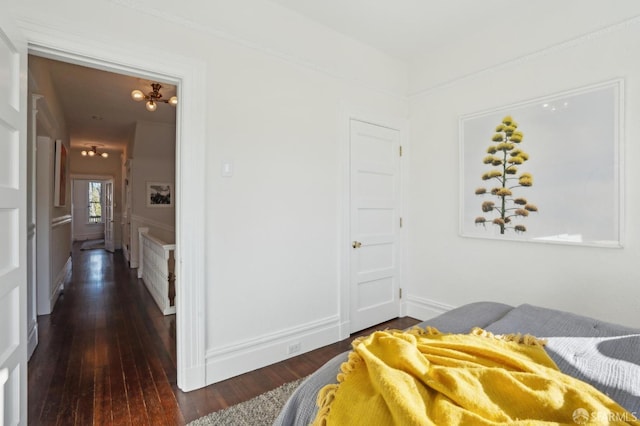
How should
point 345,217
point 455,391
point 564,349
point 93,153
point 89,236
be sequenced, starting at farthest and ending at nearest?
point 89,236 < point 93,153 < point 345,217 < point 564,349 < point 455,391

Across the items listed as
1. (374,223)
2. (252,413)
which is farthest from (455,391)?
(374,223)

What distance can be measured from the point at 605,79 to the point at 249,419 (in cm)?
319

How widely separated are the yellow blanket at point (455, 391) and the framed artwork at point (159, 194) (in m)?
6.21

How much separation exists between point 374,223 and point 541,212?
1392 millimetres

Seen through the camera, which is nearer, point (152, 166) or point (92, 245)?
point (152, 166)

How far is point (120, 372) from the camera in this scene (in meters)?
2.34

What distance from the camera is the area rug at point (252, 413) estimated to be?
70.5 inches

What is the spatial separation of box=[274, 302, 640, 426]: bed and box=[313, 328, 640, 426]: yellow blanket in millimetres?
124

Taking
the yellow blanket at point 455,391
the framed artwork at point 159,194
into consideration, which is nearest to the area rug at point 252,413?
the yellow blanket at point 455,391

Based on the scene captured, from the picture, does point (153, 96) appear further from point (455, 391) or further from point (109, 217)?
point (109, 217)

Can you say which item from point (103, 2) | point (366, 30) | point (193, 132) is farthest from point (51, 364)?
point (366, 30)

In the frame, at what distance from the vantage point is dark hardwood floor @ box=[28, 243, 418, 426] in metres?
1.90

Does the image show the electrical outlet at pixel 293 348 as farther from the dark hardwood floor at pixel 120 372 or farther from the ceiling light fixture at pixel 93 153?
the ceiling light fixture at pixel 93 153

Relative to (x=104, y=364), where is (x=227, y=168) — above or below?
above
